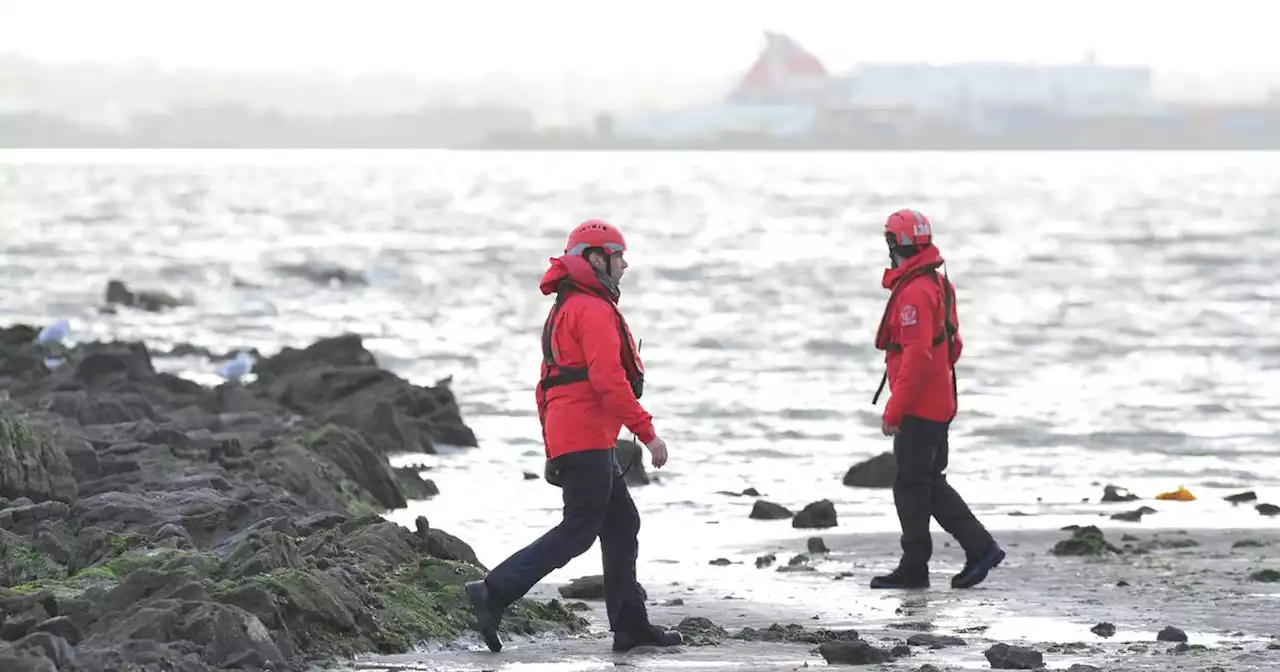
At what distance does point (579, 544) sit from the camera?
874cm

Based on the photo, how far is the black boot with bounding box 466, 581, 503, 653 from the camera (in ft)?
28.0

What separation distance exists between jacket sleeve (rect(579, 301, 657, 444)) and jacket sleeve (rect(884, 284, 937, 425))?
2.85 meters

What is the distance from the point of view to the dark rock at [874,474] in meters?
15.9

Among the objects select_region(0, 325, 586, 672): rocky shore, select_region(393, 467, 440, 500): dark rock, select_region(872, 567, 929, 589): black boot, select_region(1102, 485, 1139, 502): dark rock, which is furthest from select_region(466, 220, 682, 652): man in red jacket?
select_region(1102, 485, 1139, 502): dark rock

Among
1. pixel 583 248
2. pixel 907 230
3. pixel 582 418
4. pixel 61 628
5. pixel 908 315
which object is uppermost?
pixel 907 230

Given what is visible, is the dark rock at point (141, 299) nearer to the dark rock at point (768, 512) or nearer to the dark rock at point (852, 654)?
the dark rock at point (768, 512)

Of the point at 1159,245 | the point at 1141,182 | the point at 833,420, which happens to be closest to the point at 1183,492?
the point at 833,420

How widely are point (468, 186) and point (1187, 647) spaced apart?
15358 cm

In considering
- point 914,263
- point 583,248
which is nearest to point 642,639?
point 583,248

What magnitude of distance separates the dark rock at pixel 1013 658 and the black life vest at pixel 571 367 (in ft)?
5.91

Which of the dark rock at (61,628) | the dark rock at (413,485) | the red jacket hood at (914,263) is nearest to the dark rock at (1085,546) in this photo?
the red jacket hood at (914,263)

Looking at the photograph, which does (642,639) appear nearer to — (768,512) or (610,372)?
(610,372)

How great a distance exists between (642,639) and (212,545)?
2.41 metres

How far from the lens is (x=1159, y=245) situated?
74.0 m
